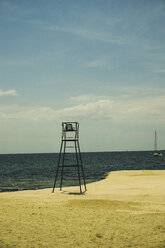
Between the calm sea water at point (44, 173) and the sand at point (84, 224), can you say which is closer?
the sand at point (84, 224)

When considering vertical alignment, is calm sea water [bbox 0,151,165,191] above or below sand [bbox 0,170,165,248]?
below

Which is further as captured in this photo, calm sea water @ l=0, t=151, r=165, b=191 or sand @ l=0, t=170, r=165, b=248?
calm sea water @ l=0, t=151, r=165, b=191

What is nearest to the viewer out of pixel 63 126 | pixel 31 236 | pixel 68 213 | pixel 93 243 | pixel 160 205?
pixel 93 243

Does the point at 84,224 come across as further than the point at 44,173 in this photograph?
No

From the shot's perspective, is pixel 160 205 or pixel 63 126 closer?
pixel 160 205

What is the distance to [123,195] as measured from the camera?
17.8m

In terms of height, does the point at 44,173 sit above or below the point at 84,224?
below

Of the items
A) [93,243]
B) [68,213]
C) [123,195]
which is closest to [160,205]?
[123,195]

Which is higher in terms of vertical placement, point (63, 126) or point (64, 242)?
point (63, 126)

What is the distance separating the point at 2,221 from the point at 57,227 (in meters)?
2.24

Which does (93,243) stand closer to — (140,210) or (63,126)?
(140,210)

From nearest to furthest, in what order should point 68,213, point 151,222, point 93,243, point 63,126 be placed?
point 93,243 → point 151,222 → point 68,213 → point 63,126

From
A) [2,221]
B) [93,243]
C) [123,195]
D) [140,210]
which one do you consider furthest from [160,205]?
[2,221]

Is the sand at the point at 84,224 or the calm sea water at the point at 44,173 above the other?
the sand at the point at 84,224
